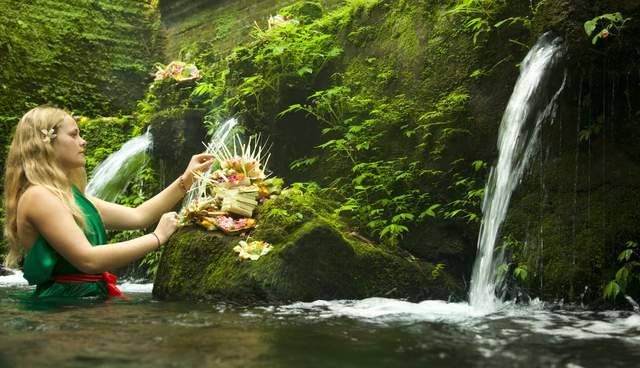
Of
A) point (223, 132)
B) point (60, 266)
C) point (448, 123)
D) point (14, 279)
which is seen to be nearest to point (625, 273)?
point (448, 123)

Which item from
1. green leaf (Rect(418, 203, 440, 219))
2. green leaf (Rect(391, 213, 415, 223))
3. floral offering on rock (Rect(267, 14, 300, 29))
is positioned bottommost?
green leaf (Rect(391, 213, 415, 223))

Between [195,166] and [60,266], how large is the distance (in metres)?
1.35

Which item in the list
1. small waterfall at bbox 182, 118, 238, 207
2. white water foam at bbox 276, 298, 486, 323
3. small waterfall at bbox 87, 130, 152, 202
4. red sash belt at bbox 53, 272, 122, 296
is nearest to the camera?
white water foam at bbox 276, 298, 486, 323

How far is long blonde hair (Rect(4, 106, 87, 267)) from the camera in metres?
4.12

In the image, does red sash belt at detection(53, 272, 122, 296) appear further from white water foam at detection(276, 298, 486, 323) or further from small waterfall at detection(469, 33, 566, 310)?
small waterfall at detection(469, 33, 566, 310)

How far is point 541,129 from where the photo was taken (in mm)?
5195

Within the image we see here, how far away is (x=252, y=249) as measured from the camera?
16.2ft

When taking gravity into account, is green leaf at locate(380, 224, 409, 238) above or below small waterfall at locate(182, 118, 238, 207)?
below

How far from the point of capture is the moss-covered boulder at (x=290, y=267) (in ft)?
15.7

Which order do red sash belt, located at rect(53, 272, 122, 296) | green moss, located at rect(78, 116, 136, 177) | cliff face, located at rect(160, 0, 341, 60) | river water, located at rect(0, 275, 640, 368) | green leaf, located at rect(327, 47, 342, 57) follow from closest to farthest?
river water, located at rect(0, 275, 640, 368)
red sash belt, located at rect(53, 272, 122, 296)
green leaf, located at rect(327, 47, 342, 57)
green moss, located at rect(78, 116, 136, 177)
cliff face, located at rect(160, 0, 341, 60)

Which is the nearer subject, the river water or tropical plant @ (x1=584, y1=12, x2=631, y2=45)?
the river water

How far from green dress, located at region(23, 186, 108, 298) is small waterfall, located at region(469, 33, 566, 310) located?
2.76 metres

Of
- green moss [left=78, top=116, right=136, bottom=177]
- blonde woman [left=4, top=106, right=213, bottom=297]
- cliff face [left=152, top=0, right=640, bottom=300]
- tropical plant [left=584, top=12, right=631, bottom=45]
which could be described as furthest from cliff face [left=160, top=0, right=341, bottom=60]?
blonde woman [left=4, top=106, right=213, bottom=297]

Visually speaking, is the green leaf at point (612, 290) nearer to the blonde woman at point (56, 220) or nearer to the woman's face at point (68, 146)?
the blonde woman at point (56, 220)
